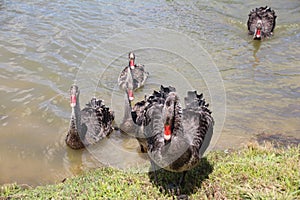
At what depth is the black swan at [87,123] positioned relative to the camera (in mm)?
7365

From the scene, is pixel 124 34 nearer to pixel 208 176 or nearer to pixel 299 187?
pixel 208 176

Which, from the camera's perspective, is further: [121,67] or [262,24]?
[262,24]

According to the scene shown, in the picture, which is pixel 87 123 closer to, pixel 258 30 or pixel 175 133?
pixel 175 133

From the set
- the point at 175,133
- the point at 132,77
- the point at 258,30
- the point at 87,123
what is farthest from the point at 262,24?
the point at 175,133

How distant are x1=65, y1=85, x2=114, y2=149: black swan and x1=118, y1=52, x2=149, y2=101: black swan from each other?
1247mm

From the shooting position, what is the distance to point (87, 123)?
7906 mm

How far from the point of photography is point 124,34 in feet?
44.0

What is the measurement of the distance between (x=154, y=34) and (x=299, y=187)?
33.2 ft

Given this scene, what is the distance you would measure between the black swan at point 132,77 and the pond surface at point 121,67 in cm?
32

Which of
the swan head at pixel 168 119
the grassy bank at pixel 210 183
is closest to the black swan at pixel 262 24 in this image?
the grassy bank at pixel 210 183

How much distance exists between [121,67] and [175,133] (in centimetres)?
713

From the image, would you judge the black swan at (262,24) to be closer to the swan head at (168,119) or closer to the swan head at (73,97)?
the swan head at (73,97)

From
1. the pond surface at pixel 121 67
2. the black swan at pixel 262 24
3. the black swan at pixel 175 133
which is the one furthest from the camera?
the black swan at pixel 262 24

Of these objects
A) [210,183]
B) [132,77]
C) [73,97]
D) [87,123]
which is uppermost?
[132,77]
